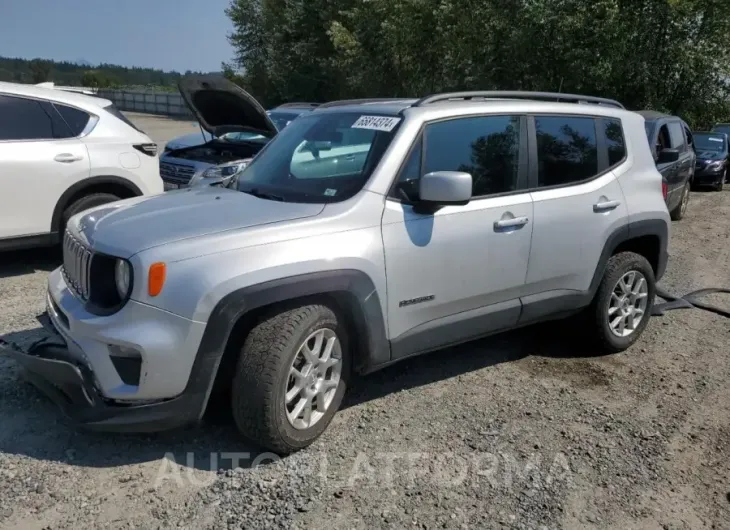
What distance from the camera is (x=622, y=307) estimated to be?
5.11 m

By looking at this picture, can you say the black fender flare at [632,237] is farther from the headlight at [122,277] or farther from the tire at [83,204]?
the tire at [83,204]

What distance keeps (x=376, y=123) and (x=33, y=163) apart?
382 cm

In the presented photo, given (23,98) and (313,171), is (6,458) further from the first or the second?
(23,98)

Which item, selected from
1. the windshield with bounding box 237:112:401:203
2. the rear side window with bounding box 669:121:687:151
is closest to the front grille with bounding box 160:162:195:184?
the windshield with bounding box 237:112:401:203

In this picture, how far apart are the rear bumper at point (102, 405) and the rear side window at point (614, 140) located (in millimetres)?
3315

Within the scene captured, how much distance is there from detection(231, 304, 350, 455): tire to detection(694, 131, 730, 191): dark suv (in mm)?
14096

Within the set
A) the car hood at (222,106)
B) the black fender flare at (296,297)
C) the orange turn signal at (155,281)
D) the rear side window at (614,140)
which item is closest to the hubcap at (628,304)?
the rear side window at (614,140)

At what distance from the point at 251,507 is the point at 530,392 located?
6.75ft

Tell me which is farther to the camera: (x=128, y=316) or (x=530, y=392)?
(x=530, y=392)

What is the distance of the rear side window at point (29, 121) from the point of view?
639 centimetres

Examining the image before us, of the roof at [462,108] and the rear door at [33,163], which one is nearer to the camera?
the roof at [462,108]

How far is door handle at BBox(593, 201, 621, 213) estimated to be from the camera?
4716mm

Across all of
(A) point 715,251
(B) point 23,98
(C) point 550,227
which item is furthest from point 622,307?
(B) point 23,98

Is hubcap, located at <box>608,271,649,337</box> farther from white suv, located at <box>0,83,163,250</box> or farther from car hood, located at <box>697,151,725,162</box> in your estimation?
car hood, located at <box>697,151,725,162</box>
